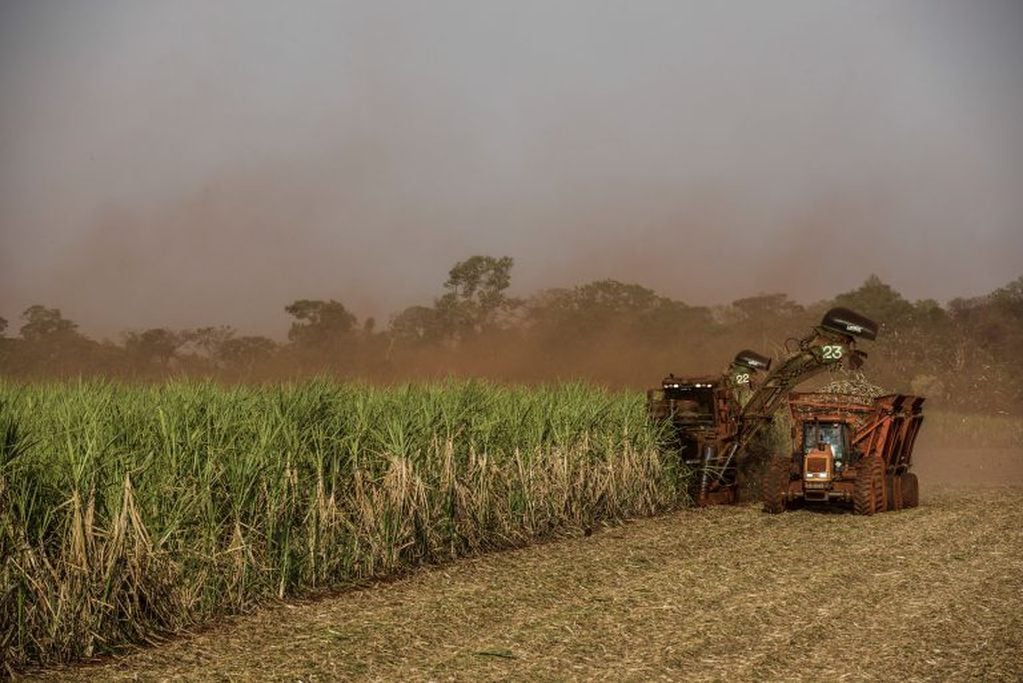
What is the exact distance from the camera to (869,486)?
21.0 meters

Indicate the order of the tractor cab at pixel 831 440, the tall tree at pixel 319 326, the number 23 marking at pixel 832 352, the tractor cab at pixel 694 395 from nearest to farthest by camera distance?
the tractor cab at pixel 831 440, the number 23 marking at pixel 832 352, the tractor cab at pixel 694 395, the tall tree at pixel 319 326

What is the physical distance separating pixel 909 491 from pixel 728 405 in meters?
3.78

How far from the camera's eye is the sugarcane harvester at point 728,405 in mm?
22562

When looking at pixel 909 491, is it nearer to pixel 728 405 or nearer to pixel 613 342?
pixel 728 405

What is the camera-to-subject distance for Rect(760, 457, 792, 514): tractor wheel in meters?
21.4

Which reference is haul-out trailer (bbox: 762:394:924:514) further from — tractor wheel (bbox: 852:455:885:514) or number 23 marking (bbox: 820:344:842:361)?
number 23 marking (bbox: 820:344:842:361)

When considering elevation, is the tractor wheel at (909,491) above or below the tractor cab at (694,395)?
below

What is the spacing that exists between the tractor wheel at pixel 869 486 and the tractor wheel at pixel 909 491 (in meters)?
1.30

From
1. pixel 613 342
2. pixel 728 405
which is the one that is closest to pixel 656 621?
pixel 728 405

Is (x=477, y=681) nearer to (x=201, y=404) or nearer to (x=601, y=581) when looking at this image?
(x=601, y=581)

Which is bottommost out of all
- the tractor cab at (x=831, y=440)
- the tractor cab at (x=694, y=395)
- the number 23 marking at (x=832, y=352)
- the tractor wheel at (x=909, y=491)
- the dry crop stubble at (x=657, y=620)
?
the dry crop stubble at (x=657, y=620)

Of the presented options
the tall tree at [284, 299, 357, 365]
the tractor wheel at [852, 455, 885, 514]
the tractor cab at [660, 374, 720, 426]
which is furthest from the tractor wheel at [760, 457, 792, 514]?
the tall tree at [284, 299, 357, 365]

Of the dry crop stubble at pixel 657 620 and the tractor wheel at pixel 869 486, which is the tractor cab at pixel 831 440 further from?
the dry crop stubble at pixel 657 620

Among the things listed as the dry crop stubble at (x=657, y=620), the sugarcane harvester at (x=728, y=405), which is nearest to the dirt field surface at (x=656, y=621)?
the dry crop stubble at (x=657, y=620)
